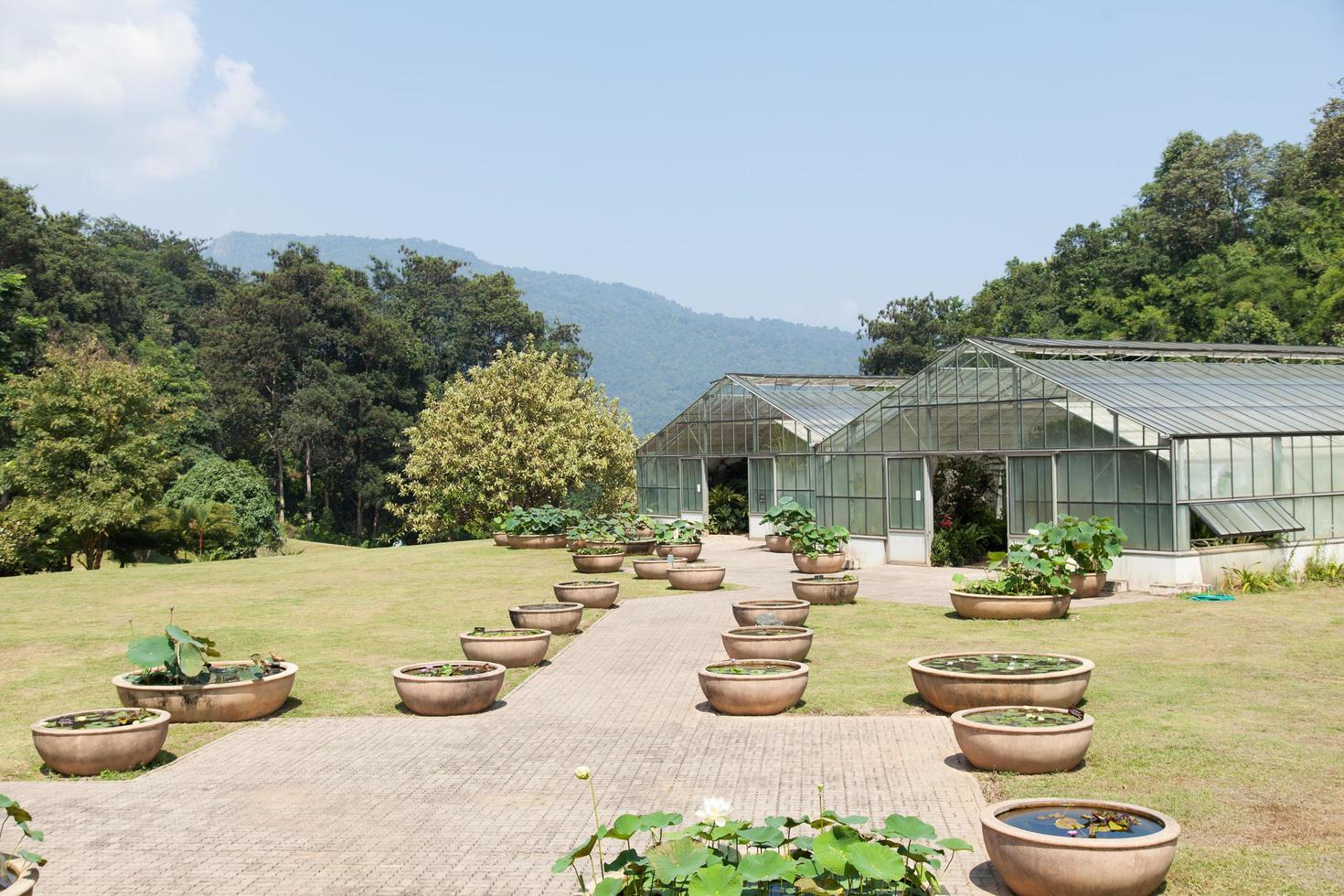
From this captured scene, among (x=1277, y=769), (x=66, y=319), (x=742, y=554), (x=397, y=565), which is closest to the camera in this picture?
(x=1277, y=769)

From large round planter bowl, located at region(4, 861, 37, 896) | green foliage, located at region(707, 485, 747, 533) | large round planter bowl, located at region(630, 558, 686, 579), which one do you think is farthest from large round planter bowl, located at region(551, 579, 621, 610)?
green foliage, located at region(707, 485, 747, 533)

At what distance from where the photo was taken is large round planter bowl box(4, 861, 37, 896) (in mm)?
5680

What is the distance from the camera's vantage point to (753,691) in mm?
12531

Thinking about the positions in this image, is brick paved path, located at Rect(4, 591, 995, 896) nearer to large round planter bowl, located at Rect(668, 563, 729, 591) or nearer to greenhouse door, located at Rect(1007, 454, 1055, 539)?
large round planter bowl, located at Rect(668, 563, 729, 591)

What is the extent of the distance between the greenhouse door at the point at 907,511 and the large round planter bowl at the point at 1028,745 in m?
20.0

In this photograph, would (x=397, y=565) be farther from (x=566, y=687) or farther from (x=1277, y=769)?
(x=1277, y=769)

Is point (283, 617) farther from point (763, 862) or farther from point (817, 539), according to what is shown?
point (763, 862)

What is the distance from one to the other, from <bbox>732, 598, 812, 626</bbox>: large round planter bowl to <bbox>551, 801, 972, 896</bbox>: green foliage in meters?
10.4

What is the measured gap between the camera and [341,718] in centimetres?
1317

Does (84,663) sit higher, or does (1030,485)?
(1030,485)

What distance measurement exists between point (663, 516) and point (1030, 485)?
19.3 metres

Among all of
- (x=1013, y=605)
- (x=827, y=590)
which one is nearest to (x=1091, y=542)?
(x=1013, y=605)

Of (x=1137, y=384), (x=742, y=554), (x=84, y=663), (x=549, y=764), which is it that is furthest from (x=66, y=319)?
(x=549, y=764)

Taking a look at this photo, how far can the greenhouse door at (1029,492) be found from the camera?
2609 cm
